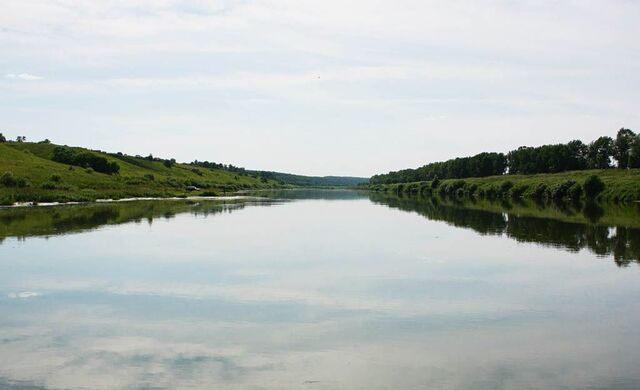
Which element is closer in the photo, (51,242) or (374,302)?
(374,302)

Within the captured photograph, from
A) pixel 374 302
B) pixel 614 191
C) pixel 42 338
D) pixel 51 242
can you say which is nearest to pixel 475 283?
pixel 374 302

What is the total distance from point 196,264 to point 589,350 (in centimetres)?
1708

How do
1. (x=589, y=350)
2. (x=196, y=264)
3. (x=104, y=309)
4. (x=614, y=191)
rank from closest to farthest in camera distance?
1. (x=589, y=350)
2. (x=104, y=309)
3. (x=196, y=264)
4. (x=614, y=191)

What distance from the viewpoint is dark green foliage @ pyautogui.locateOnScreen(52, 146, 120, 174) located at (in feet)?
396

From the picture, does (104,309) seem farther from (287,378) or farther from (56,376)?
(287,378)

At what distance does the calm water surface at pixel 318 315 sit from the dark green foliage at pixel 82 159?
93.4 m

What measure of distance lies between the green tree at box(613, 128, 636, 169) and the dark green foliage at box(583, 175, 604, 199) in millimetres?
29914

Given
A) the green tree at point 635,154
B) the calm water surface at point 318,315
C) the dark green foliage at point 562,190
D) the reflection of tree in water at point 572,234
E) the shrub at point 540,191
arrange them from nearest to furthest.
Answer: the calm water surface at point 318,315 < the reflection of tree in water at point 572,234 < the dark green foliage at point 562,190 < the shrub at point 540,191 < the green tree at point 635,154

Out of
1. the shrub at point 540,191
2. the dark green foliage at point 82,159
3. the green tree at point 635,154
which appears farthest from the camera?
the dark green foliage at point 82,159

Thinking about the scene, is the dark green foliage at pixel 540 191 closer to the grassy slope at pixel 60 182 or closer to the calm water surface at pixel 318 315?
the grassy slope at pixel 60 182

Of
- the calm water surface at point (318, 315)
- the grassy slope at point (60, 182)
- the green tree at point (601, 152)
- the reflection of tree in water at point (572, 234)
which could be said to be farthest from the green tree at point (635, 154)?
the calm water surface at point (318, 315)

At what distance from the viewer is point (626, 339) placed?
1418 centimetres

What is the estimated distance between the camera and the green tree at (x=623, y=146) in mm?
122438

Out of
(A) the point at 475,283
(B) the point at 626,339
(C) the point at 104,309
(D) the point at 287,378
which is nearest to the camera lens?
(D) the point at 287,378
